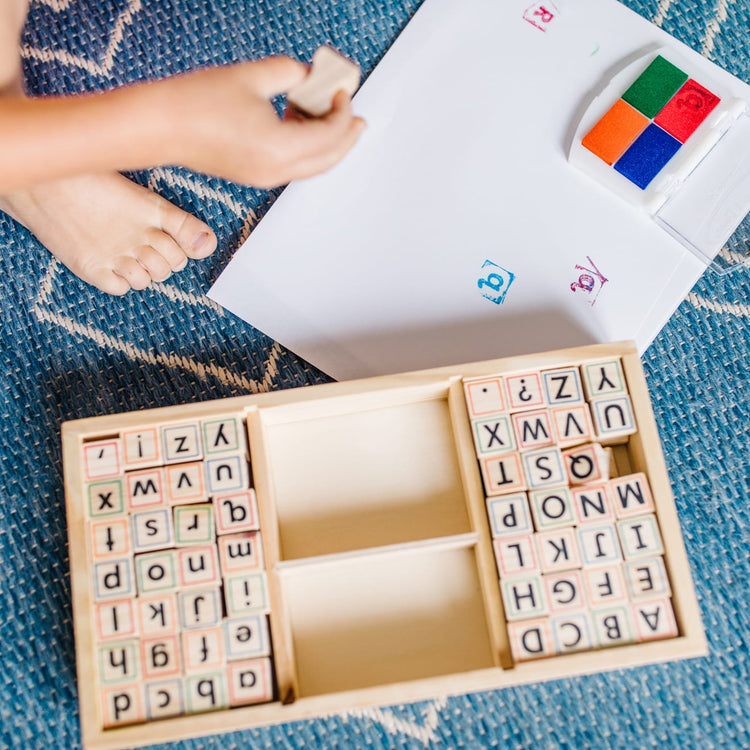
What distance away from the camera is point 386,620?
59 cm

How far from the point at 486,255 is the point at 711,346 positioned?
0.22 metres

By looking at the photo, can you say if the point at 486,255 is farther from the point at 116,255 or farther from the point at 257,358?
the point at 116,255

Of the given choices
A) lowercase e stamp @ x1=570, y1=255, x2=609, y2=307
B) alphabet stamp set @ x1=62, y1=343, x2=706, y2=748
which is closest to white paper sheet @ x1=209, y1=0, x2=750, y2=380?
lowercase e stamp @ x1=570, y1=255, x2=609, y2=307

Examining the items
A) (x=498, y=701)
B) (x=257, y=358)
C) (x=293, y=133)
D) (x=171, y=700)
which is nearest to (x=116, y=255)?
(x=257, y=358)

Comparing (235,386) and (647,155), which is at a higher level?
(647,155)

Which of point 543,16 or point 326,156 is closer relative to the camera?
point 326,156

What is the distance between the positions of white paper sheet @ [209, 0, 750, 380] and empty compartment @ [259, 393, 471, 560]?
0.07 m

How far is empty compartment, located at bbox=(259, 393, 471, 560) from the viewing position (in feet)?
1.97

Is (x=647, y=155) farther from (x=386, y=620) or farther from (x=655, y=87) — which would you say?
(x=386, y=620)

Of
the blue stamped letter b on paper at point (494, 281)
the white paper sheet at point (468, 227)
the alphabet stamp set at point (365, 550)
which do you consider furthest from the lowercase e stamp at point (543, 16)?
the alphabet stamp set at point (365, 550)

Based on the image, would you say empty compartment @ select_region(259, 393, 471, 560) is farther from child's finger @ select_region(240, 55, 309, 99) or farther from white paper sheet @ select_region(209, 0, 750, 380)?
child's finger @ select_region(240, 55, 309, 99)

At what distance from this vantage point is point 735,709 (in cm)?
63

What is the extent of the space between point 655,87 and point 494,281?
0.73 ft

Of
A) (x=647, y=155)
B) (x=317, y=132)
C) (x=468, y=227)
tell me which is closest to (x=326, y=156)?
(x=317, y=132)
